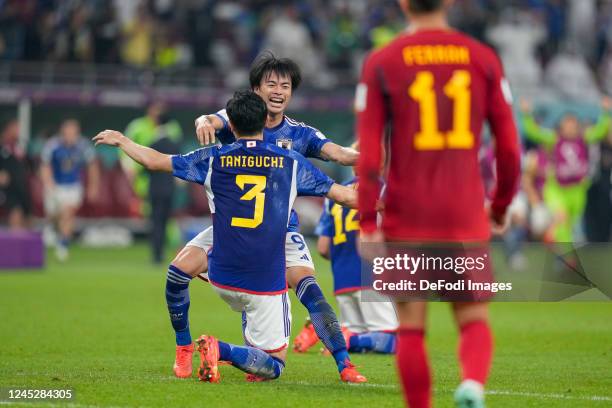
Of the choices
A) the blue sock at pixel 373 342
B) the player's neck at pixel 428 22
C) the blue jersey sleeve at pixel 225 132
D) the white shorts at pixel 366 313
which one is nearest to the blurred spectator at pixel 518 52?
the white shorts at pixel 366 313

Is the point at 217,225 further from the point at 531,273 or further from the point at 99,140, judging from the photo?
the point at 531,273

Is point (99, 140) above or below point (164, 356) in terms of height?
above

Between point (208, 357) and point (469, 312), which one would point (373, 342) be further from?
point (469, 312)

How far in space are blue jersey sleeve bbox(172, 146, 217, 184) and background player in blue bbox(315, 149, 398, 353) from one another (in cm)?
259

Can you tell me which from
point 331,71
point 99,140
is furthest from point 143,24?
point 99,140

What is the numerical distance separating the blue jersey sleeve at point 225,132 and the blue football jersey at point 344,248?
1.80m

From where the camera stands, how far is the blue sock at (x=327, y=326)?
26.2 ft

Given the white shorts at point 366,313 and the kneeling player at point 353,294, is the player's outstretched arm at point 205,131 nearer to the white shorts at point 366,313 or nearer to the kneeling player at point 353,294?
the kneeling player at point 353,294

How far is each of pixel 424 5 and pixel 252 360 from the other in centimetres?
305

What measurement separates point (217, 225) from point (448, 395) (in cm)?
182

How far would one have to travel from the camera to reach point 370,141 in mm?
5445

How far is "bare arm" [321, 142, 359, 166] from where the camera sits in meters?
8.00

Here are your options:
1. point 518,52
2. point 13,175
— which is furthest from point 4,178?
point 518,52

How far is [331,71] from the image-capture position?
1080 inches
